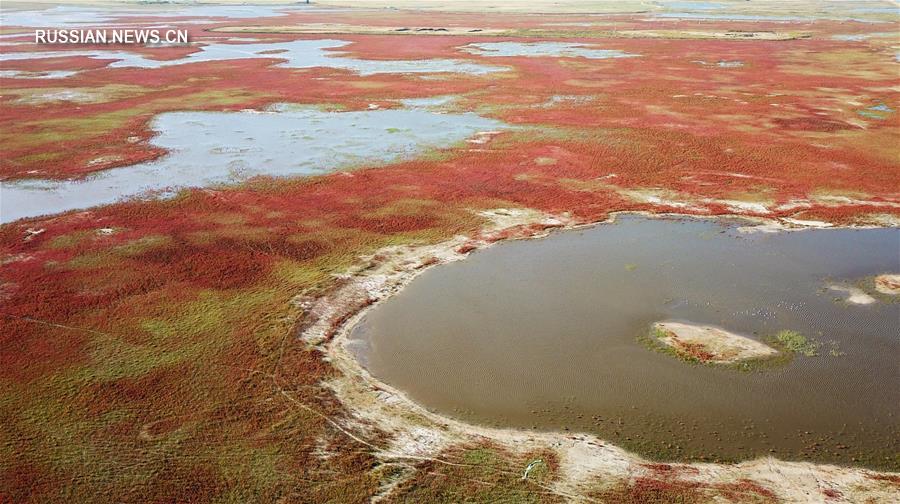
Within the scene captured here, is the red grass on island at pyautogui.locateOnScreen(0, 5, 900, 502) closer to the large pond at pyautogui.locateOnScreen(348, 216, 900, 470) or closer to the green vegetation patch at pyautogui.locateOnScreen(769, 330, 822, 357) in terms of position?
the large pond at pyautogui.locateOnScreen(348, 216, 900, 470)

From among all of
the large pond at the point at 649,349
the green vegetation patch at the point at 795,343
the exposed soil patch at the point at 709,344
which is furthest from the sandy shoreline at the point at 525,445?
the green vegetation patch at the point at 795,343

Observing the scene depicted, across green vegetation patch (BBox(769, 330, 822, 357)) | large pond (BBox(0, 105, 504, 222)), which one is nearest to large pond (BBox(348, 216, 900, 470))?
green vegetation patch (BBox(769, 330, 822, 357))

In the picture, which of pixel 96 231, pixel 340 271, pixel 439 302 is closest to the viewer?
pixel 439 302

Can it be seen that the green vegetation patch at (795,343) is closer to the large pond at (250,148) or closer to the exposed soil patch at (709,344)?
the exposed soil patch at (709,344)

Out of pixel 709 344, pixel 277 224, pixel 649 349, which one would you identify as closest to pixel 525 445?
pixel 649 349

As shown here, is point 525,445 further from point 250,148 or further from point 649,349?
point 250,148

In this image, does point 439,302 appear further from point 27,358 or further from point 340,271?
point 27,358

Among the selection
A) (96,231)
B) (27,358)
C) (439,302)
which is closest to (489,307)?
(439,302)
